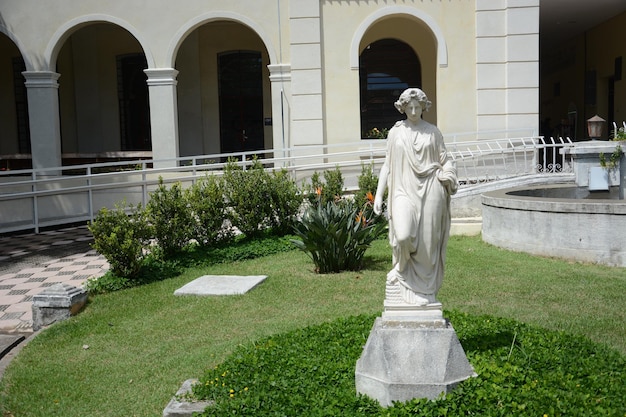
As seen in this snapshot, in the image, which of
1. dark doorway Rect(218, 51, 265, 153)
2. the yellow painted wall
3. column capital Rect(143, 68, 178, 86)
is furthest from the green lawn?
the yellow painted wall

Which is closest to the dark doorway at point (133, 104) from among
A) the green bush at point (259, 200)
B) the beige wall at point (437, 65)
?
the beige wall at point (437, 65)

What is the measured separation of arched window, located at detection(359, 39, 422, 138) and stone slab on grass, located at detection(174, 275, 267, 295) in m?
9.64

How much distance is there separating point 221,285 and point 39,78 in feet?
32.5

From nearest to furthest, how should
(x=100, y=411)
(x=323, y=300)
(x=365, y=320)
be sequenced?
1. (x=100, y=411)
2. (x=365, y=320)
3. (x=323, y=300)

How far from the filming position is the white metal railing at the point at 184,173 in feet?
42.1

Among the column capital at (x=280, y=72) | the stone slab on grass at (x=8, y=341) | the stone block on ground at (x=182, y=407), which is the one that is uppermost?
the column capital at (x=280, y=72)

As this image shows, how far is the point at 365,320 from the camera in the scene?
594cm

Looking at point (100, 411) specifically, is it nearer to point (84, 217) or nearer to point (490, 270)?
point (490, 270)

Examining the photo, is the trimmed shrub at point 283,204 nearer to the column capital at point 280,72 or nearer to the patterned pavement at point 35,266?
the patterned pavement at point 35,266

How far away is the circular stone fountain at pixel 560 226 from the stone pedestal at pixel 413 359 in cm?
500

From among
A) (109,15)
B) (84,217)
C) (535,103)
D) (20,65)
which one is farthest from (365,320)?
(20,65)

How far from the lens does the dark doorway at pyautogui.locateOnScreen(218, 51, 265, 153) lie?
19.5 metres

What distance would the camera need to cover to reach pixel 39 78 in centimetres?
1555

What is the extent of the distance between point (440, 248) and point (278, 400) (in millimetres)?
1423
